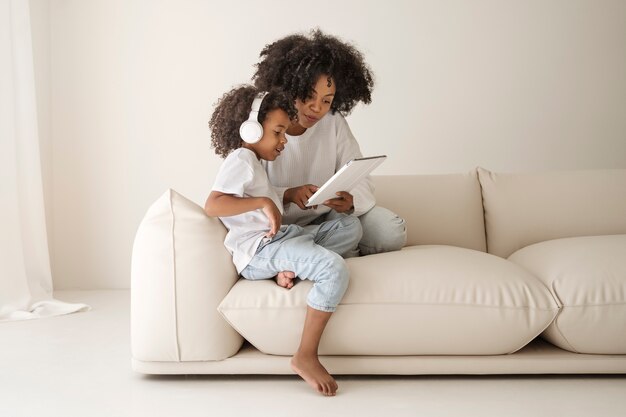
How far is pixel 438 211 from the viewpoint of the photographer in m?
2.71

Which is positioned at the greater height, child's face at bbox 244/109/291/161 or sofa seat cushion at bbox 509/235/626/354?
child's face at bbox 244/109/291/161

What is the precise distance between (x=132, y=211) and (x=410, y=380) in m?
2.36

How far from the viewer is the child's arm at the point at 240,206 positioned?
6.56 feet

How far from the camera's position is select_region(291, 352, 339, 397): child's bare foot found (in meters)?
1.88

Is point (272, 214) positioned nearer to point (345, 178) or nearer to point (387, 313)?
point (345, 178)

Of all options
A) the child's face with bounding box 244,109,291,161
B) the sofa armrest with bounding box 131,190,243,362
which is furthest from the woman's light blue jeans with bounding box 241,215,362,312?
the child's face with bounding box 244,109,291,161

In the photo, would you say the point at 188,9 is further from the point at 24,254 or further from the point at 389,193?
the point at 389,193

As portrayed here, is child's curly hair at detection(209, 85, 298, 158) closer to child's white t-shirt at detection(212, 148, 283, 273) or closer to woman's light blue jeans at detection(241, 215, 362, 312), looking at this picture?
child's white t-shirt at detection(212, 148, 283, 273)

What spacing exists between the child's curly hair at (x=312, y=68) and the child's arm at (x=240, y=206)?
49 cm

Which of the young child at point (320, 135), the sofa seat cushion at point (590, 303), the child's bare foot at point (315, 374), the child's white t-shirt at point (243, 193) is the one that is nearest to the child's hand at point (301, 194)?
the young child at point (320, 135)

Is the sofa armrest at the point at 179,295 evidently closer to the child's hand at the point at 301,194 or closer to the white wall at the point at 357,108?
the child's hand at the point at 301,194

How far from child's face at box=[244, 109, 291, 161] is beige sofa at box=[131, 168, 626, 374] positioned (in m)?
0.26

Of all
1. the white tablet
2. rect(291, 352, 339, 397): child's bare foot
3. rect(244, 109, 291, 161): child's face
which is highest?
rect(244, 109, 291, 161): child's face

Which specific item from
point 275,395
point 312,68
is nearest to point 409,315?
point 275,395
